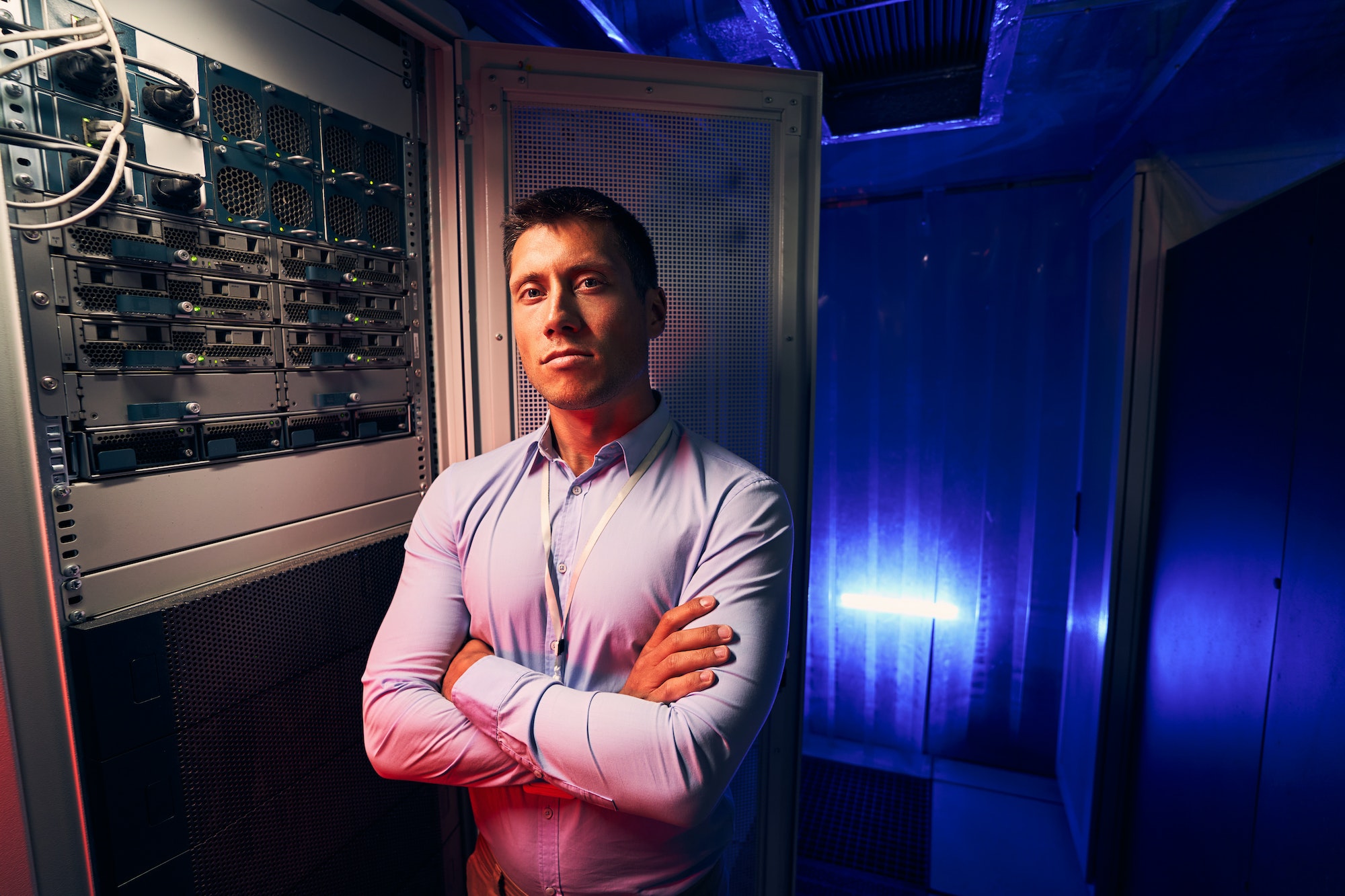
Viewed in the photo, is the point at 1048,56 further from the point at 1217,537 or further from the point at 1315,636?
the point at 1315,636

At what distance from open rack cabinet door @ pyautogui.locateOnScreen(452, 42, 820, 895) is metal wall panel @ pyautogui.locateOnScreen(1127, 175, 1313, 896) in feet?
3.45

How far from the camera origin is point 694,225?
167cm

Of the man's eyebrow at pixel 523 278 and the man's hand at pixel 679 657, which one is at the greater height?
the man's eyebrow at pixel 523 278

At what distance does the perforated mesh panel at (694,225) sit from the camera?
161 cm

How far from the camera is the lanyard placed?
1.20 metres

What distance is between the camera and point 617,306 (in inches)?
48.9

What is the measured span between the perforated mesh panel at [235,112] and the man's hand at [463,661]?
3.73 feet

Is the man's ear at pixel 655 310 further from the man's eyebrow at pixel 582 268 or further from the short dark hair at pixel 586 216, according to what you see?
the man's eyebrow at pixel 582 268

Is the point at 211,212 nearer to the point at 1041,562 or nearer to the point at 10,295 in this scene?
the point at 10,295

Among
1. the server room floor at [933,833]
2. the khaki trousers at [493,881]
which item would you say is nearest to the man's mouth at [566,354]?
the khaki trousers at [493,881]

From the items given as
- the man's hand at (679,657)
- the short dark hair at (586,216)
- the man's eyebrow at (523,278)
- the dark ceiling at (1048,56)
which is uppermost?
the dark ceiling at (1048,56)

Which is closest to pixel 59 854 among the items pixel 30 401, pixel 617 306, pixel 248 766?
pixel 248 766

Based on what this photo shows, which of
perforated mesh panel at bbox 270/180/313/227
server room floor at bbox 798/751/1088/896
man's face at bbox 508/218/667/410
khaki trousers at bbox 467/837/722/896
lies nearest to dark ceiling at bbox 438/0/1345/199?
perforated mesh panel at bbox 270/180/313/227

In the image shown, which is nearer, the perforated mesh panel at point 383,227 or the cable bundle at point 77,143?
the cable bundle at point 77,143
